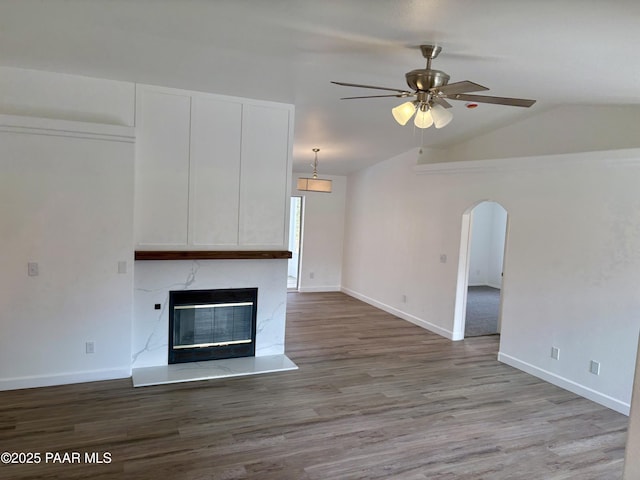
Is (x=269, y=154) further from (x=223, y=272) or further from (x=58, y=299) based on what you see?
(x=58, y=299)

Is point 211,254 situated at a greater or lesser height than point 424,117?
lesser

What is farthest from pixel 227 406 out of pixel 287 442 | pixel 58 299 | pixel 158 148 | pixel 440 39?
pixel 440 39

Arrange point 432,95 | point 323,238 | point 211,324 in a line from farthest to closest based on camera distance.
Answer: point 323,238 < point 211,324 < point 432,95

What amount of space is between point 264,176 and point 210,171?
619 mm

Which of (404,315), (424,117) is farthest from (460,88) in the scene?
(404,315)

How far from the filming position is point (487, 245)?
1104cm

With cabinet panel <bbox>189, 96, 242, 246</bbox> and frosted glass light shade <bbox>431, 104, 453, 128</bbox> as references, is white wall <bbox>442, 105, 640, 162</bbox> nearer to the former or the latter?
frosted glass light shade <bbox>431, 104, 453, 128</bbox>

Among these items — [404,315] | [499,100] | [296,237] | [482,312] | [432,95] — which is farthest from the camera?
[296,237]

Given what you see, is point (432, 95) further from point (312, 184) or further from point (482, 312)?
point (482, 312)

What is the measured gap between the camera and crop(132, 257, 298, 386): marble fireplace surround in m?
4.46

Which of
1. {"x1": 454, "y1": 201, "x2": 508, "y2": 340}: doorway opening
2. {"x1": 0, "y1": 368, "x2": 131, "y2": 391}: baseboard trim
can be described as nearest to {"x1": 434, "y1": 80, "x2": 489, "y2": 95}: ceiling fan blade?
{"x1": 0, "y1": 368, "x2": 131, "y2": 391}: baseboard trim

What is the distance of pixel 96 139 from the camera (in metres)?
4.00

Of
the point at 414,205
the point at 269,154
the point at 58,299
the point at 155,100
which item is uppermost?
the point at 155,100

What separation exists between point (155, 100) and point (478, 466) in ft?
14.3
